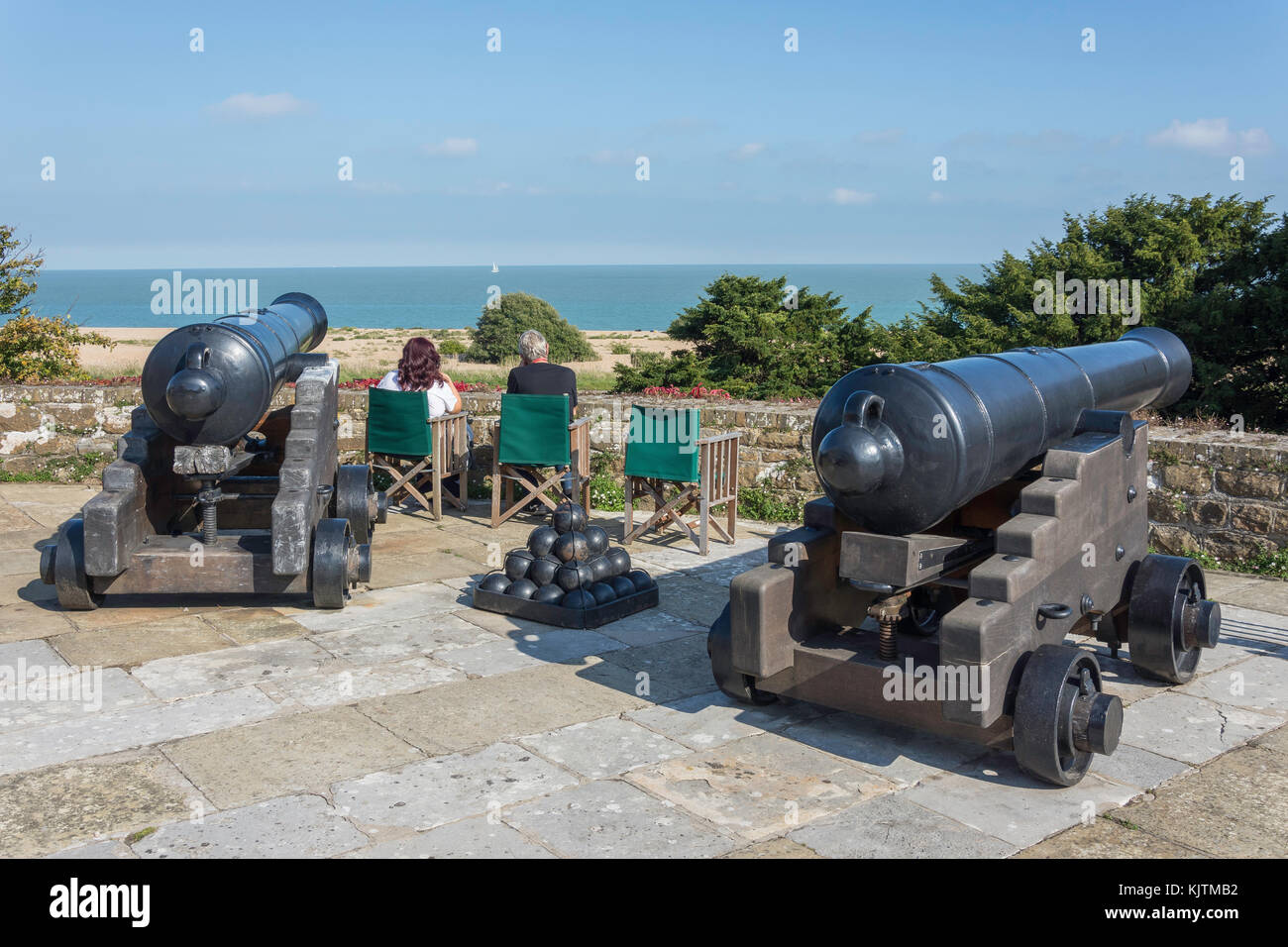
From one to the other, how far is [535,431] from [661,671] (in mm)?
3330

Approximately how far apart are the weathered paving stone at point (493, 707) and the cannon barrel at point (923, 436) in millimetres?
1511

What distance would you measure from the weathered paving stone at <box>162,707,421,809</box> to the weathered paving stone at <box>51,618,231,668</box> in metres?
1.20

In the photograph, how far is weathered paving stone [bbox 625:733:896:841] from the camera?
3834 mm

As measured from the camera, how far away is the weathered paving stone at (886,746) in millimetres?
4309

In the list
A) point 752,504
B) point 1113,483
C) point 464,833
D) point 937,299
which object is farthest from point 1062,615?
point 937,299

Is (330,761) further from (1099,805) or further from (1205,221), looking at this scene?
(1205,221)

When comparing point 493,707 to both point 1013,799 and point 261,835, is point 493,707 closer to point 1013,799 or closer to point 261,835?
point 261,835

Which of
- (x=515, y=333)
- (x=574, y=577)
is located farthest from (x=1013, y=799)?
(x=515, y=333)

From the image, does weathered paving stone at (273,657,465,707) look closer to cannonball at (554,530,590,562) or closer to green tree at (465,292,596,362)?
cannonball at (554,530,590,562)

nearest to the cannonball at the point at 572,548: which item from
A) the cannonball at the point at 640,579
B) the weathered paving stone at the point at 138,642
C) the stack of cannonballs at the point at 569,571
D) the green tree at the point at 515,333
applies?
the stack of cannonballs at the point at 569,571

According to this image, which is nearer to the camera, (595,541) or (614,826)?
(614,826)

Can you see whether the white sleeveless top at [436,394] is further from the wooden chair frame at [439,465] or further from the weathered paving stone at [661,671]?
the weathered paving stone at [661,671]

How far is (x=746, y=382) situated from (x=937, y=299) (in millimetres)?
4716

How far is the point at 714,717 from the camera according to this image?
4.82m
